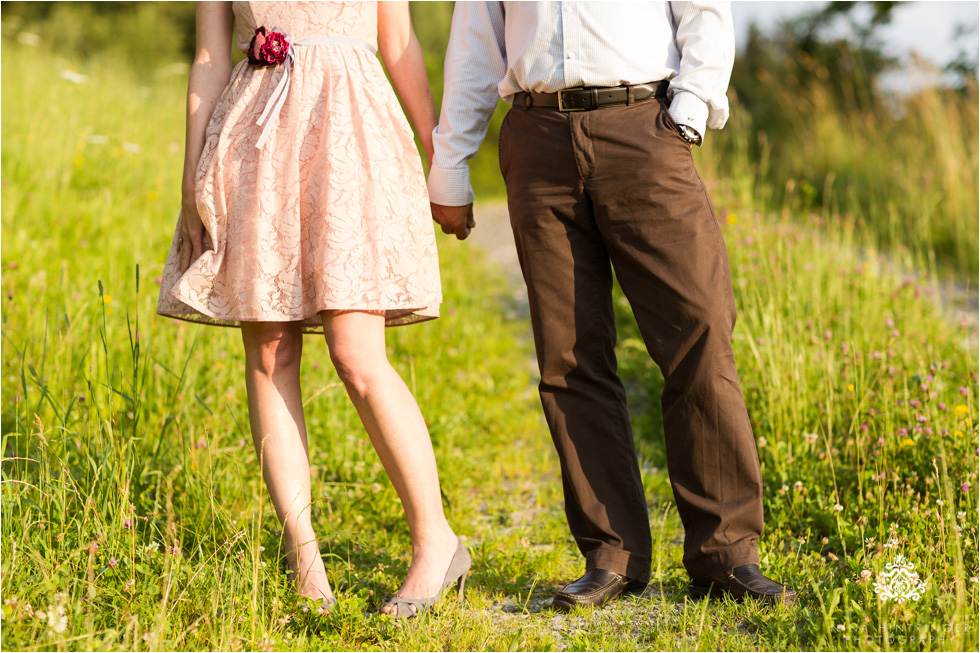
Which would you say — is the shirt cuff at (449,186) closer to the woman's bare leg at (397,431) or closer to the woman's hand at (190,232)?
the woman's bare leg at (397,431)

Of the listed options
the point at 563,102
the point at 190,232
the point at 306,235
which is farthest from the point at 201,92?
the point at 563,102

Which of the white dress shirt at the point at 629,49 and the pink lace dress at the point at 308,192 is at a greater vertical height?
the white dress shirt at the point at 629,49

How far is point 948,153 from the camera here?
6203 millimetres

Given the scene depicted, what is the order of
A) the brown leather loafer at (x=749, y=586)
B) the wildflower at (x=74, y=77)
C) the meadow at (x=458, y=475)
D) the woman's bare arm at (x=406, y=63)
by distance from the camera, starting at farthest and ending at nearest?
the wildflower at (x=74, y=77)
the woman's bare arm at (x=406, y=63)
the brown leather loafer at (x=749, y=586)
the meadow at (x=458, y=475)

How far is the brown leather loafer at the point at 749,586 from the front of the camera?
6.42 feet

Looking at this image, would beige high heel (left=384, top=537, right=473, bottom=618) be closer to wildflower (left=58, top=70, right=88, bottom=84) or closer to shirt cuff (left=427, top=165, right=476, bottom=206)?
shirt cuff (left=427, top=165, right=476, bottom=206)

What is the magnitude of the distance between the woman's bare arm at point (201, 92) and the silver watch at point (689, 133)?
3.90 ft

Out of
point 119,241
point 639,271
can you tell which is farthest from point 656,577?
point 119,241

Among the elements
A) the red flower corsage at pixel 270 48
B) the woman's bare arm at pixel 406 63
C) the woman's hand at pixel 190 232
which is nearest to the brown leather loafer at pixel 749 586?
the woman's bare arm at pixel 406 63

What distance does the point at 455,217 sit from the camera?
226 cm

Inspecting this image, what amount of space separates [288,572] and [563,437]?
0.80 metres

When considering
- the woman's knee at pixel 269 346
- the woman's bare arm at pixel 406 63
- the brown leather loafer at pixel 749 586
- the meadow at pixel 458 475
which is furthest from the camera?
the woman's bare arm at pixel 406 63

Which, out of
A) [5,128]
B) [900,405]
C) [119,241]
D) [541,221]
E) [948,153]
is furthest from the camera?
[948,153]

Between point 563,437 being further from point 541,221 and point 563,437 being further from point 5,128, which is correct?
point 5,128
